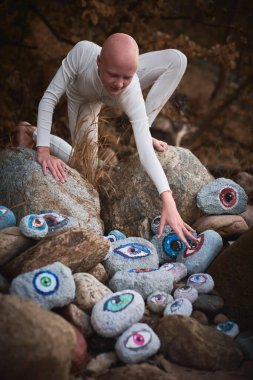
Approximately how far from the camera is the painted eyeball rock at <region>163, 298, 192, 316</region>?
2385mm

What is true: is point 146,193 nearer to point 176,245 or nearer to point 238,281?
point 176,245

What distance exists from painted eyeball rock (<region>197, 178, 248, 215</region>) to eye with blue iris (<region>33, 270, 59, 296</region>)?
1368 mm

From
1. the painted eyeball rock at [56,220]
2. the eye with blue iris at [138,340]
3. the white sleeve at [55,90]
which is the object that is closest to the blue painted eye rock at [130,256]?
the painted eyeball rock at [56,220]

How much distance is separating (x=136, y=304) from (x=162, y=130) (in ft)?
14.1

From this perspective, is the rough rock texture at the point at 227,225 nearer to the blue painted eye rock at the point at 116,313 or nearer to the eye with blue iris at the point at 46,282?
the blue painted eye rock at the point at 116,313

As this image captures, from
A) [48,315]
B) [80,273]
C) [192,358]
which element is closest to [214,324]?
[192,358]

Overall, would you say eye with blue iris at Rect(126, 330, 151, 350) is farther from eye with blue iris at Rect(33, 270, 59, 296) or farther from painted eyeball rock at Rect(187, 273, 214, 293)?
painted eyeball rock at Rect(187, 273, 214, 293)

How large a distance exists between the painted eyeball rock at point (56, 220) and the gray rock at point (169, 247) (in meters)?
0.59

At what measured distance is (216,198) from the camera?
3.30 m

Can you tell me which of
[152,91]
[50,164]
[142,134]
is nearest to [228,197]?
[142,134]

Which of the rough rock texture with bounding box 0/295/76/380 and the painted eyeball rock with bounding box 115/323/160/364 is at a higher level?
the rough rock texture with bounding box 0/295/76/380

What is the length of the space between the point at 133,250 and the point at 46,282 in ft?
2.44

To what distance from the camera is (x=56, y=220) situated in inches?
110

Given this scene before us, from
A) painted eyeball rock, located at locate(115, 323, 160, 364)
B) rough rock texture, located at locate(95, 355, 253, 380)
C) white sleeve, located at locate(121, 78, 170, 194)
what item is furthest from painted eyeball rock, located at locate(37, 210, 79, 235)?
rough rock texture, located at locate(95, 355, 253, 380)
